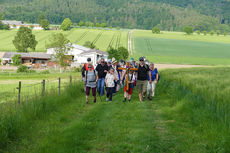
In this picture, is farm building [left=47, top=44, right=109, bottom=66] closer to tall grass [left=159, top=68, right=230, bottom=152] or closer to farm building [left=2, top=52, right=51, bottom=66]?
farm building [left=2, top=52, right=51, bottom=66]

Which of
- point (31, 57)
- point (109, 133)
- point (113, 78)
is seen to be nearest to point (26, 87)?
point (113, 78)

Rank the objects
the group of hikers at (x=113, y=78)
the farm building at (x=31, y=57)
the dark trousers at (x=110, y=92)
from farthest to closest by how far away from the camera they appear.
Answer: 1. the farm building at (x=31, y=57)
2. the dark trousers at (x=110, y=92)
3. the group of hikers at (x=113, y=78)

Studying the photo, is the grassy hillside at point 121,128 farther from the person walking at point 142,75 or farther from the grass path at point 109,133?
the person walking at point 142,75

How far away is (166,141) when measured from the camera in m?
7.36

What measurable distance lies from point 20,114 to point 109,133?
9.20ft

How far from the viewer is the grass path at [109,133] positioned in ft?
22.2

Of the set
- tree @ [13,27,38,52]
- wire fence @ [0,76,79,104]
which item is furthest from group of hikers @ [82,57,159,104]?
tree @ [13,27,38,52]

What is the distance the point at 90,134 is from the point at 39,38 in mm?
125792

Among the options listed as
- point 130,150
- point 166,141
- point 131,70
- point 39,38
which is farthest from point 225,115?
point 39,38

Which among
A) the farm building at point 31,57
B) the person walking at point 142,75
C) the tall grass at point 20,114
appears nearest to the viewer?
the tall grass at point 20,114

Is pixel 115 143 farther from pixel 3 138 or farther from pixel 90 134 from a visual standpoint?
pixel 3 138

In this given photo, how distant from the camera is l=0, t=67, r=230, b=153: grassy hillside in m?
6.82

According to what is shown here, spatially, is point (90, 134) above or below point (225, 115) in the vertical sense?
below

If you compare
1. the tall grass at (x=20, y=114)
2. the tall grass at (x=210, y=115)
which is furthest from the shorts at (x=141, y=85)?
the tall grass at (x=20, y=114)
